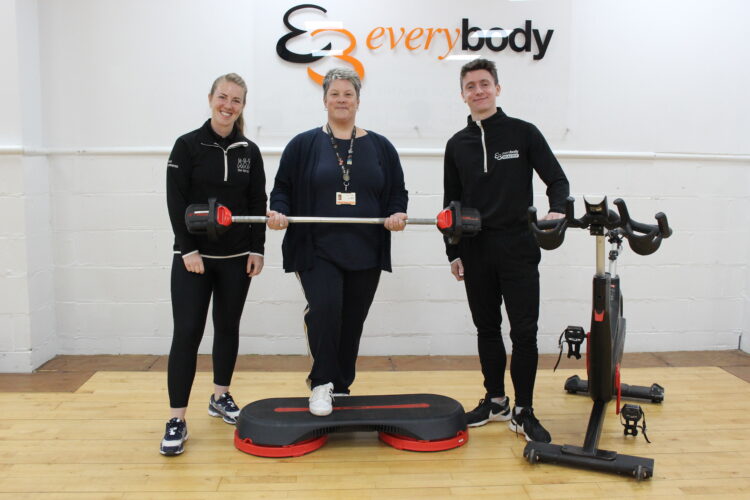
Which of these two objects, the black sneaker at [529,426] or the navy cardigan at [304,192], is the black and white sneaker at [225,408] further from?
the black sneaker at [529,426]

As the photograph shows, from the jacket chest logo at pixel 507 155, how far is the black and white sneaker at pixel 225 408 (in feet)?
5.65

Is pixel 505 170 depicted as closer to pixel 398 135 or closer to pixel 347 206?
pixel 347 206

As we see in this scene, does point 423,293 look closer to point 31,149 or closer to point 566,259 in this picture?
point 566,259

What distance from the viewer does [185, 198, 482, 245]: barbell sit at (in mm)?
→ 2752


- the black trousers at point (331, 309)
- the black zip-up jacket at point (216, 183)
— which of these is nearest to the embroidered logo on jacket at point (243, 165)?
the black zip-up jacket at point (216, 183)

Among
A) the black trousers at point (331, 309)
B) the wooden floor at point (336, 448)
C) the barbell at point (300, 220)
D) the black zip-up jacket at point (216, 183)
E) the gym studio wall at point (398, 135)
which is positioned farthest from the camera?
the gym studio wall at point (398, 135)

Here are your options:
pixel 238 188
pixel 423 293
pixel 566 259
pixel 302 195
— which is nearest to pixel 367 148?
pixel 302 195

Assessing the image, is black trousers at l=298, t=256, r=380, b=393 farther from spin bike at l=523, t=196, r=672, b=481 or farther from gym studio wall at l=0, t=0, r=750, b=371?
gym studio wall at l=0, t=0, r=750, b=371

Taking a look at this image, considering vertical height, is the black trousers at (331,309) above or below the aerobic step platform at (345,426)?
above

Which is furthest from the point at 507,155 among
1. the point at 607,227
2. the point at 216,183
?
the point at 216,183

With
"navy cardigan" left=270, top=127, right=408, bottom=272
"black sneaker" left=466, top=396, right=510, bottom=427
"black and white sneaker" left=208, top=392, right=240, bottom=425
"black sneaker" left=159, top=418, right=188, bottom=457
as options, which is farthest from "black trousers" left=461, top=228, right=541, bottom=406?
"black sneaker" left=159, top=418, right=188, bottom=457

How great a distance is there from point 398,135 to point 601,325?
6.70 ft

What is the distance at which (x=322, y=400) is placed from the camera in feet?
9.63

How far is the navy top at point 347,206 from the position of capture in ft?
9.78
